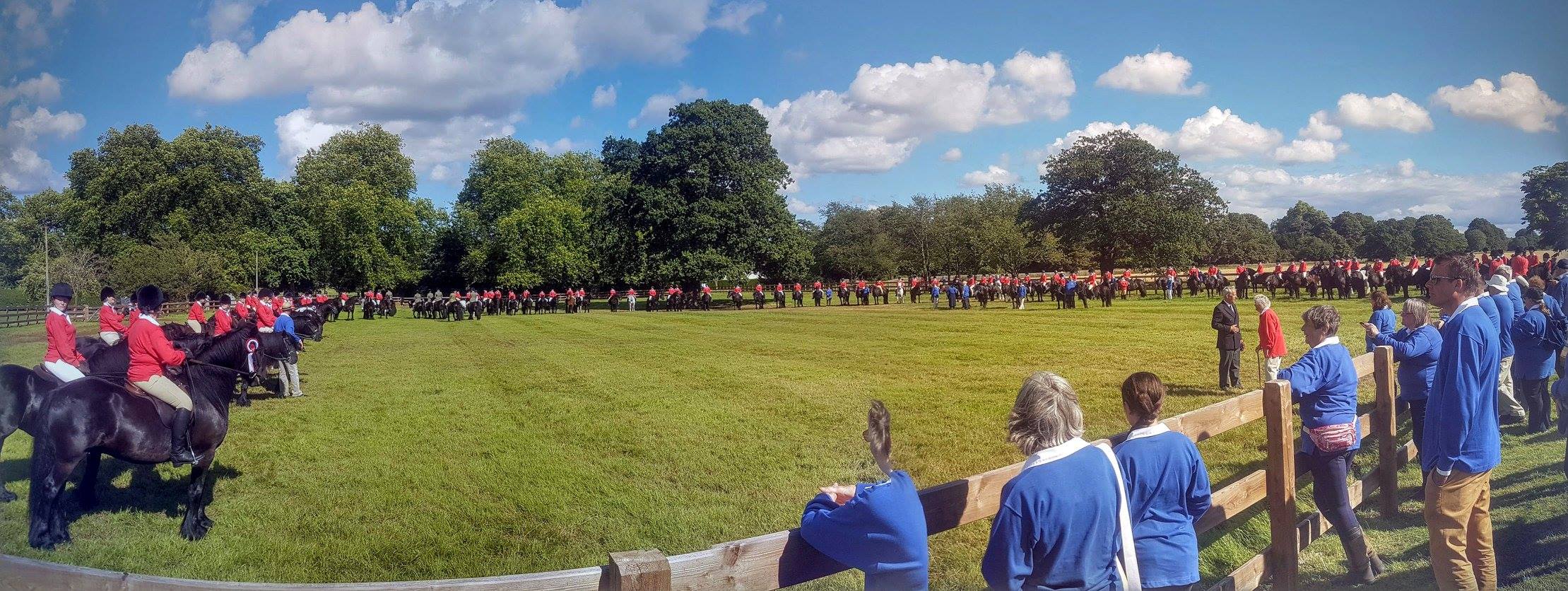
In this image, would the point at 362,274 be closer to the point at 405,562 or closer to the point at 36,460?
the point at 36,460

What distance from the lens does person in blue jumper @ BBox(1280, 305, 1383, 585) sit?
15.5 ft

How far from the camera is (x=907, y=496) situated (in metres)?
2.69

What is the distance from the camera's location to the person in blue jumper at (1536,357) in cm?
807

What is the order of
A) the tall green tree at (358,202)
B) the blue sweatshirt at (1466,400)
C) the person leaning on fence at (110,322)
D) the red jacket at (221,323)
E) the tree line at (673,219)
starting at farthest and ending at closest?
the red jacket at (221,323), the tall green tree at (358,202), the person leaning on fence at (110,322), the tree line at (673,219), the blue sweatshirt at (1466,400)

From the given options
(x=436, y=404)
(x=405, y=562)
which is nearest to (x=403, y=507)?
(x=405, y=562)

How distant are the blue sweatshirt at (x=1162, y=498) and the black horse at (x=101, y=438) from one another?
7.12 m

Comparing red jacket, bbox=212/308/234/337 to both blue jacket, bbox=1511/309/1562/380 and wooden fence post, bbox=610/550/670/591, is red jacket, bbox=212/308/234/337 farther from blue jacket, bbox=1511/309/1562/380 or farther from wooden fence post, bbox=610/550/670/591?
blue jacket, bbox=1511/309/1562/380

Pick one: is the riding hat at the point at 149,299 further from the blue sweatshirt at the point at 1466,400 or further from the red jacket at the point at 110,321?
the blue sweatshirt at the point at 1466,400

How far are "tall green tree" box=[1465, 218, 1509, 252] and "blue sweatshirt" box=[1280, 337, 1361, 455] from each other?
9.93 meters

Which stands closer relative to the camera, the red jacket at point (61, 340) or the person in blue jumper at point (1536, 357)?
the red jacket at point (61, 340)

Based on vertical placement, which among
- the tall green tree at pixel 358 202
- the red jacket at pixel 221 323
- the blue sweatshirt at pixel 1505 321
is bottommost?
the blue sweatshirt at pixel 1505 321

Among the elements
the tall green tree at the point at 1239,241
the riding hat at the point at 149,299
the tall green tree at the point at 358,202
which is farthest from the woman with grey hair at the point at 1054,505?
the tall green tree at the point at 1239,241

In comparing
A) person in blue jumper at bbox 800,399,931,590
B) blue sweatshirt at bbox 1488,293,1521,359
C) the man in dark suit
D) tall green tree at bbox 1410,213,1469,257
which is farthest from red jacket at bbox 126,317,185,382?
tall green tree at bbox 1410,213,1469,257

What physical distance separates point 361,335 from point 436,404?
627 inches
